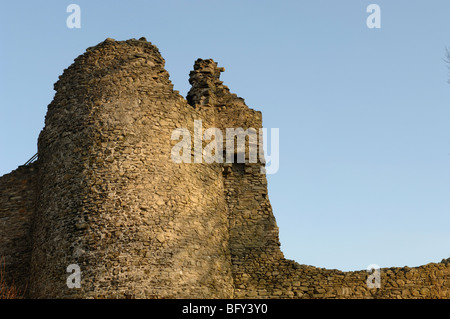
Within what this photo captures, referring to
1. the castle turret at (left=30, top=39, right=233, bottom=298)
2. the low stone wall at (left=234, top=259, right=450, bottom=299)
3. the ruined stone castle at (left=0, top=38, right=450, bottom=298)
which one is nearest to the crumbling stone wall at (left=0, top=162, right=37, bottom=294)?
the ruined stone castle at (left=0, top=38, right=450, bottom=298)

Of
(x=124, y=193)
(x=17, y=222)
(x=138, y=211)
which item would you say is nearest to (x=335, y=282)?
(x=138, y=211)

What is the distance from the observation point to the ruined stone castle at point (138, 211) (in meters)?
14.0

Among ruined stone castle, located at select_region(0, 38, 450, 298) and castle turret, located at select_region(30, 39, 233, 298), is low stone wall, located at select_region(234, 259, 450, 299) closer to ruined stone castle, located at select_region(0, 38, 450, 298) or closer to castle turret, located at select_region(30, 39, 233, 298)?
ruined stone castle, located at select_region(0, 38, 450, 298)

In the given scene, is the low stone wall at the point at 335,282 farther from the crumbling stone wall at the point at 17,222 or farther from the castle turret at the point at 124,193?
the crumbling stone wall at the point at 17,222

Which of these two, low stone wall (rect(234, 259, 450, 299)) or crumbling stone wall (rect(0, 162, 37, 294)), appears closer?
low stone wall (rect(234, 259, 450, 299))

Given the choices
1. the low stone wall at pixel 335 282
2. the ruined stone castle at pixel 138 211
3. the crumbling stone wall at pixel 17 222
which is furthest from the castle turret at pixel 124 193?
the low stone wall at pixel 335 282

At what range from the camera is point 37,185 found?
16281 mm

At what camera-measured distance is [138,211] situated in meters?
14.3

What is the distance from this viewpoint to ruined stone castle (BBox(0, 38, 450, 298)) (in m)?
14.0

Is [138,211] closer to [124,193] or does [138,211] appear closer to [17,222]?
[124,193]
